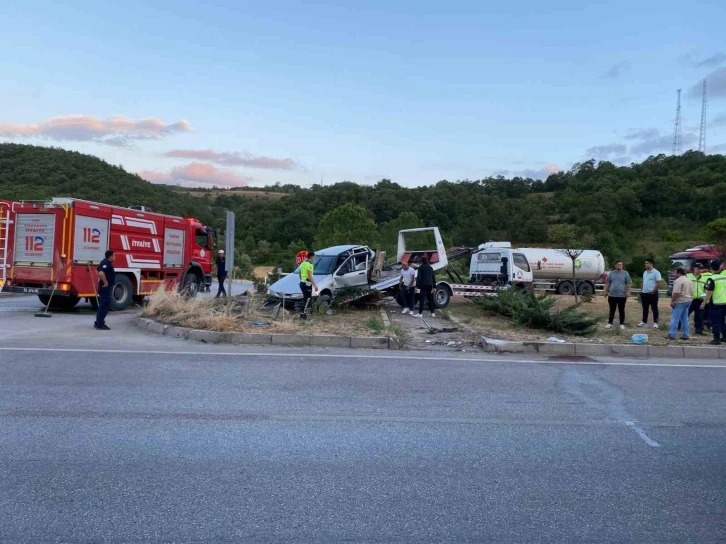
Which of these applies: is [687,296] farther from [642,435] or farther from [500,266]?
[500,266]

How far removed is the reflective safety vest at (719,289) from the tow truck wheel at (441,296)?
7.99m

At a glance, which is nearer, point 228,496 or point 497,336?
point 228,496

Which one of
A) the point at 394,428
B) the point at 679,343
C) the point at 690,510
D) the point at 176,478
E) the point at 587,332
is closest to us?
the point at 690,510

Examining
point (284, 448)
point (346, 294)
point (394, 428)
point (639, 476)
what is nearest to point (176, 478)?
point (284, 448)

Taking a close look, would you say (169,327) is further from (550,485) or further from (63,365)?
(550,485)

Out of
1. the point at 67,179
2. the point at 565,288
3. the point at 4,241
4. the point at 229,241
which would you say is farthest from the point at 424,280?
the point at 67,179

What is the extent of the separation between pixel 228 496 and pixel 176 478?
540 mm

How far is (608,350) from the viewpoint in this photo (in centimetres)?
1079

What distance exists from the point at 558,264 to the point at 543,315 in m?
21.6

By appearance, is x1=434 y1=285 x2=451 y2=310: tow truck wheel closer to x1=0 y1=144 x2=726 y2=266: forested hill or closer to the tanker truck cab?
the tanker truck cab

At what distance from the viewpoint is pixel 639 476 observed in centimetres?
448

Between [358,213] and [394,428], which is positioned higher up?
[358,213]

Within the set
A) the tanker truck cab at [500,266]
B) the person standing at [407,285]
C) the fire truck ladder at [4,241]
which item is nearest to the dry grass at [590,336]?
the person standing at [407,285]

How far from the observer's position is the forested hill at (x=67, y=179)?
3644 cm
